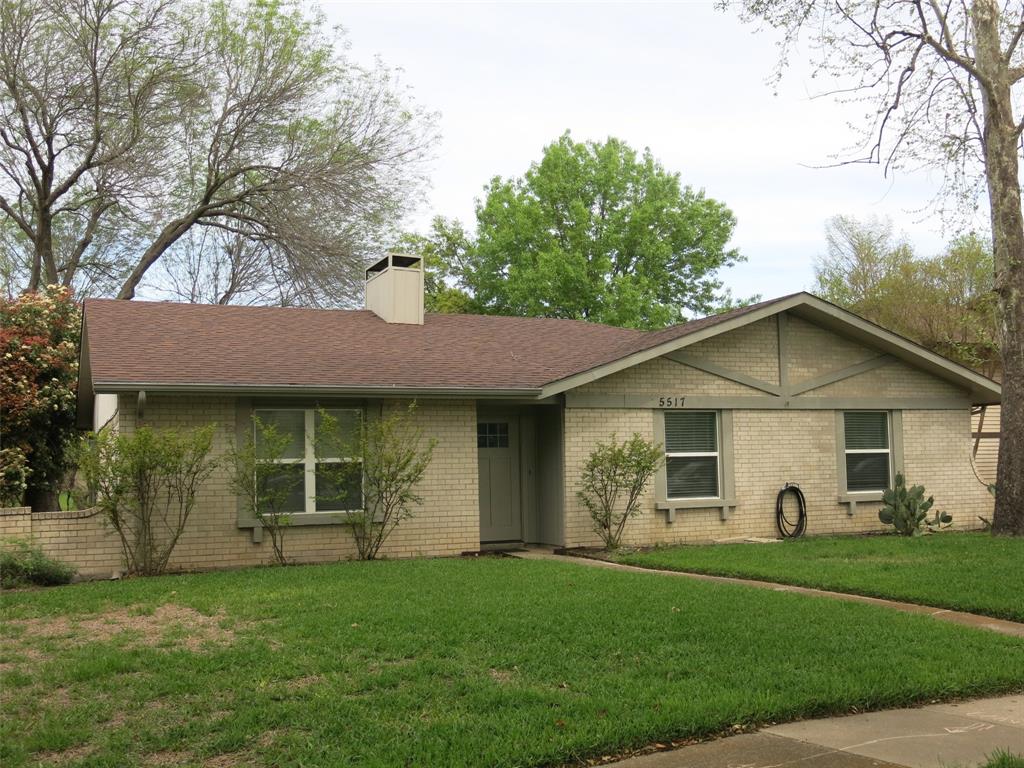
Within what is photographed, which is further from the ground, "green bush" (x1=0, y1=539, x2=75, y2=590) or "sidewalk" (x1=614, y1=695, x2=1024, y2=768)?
"green bush" (x1=0, y1=539, x2=75, y2=590)

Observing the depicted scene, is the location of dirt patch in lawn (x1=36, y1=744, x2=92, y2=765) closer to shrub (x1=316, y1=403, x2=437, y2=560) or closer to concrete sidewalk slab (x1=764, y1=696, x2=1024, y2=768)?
concrete sidewalk slab (x1=764, y1=696, x2=1024, y2=768)

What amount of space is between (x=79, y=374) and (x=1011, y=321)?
637 inches

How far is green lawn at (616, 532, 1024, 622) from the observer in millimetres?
9766

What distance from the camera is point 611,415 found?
1538cm

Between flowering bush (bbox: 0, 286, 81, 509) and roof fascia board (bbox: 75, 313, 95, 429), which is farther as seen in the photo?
flowering bush (bbox: 0, 286, 81, 509)

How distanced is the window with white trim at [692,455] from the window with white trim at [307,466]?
5234 mm

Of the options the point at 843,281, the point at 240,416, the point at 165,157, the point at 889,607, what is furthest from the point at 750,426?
the point at 843,281

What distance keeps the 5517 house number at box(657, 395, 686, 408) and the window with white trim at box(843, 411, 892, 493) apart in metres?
3.43

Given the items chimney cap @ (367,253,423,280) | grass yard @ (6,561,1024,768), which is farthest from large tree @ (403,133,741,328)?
grass yard @ (6,561,1024,768)

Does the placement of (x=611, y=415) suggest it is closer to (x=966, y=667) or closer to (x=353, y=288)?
(x=966, y=667)

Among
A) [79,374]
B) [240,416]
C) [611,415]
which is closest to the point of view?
[240,416]

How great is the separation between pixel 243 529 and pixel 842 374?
10.5 m

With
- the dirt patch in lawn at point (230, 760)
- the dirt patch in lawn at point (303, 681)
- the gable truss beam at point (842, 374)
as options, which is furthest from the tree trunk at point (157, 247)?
the dirt patch in lawn at point (230, 760)

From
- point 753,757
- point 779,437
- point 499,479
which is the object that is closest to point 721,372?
point 779,437
